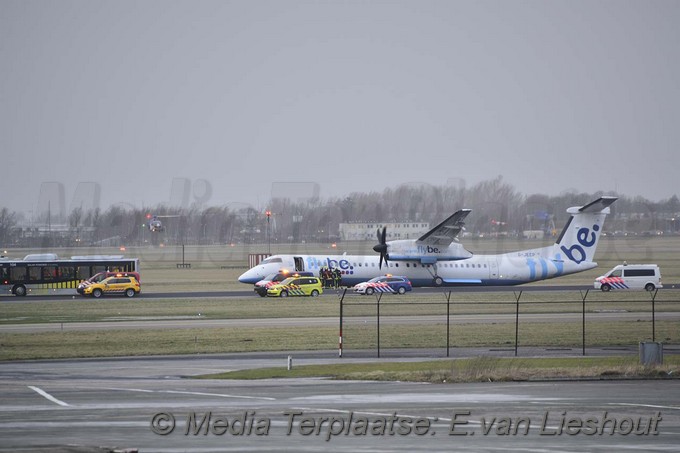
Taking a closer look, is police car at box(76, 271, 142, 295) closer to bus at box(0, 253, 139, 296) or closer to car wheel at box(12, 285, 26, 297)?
bus at box(0, 253, 139, 296)

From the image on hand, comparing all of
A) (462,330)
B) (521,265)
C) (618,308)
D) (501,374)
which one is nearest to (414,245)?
(521,265)

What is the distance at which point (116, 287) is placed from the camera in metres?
61.3

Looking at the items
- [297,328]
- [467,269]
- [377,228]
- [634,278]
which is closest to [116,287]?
[297,328]

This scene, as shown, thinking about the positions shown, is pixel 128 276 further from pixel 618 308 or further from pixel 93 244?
pixel 93 244

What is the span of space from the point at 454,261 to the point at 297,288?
519 inches

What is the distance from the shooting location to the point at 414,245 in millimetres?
64500

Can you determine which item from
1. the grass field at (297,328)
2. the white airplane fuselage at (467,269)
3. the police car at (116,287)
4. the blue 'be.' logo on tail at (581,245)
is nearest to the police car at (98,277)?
the police car at (116,287)

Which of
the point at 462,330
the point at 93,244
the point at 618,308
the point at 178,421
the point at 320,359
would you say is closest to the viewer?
the point at 178,421

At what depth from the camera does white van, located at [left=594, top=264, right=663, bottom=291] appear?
196 feet

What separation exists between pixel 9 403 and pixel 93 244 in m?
118

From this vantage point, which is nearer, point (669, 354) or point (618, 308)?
point (669, 354)

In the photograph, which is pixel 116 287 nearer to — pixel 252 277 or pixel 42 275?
pixel 42 275

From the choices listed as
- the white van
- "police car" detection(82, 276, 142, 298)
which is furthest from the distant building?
"police car" detection(82, 276, 142, 298)

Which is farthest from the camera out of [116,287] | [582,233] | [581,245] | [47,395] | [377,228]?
[377,228]
